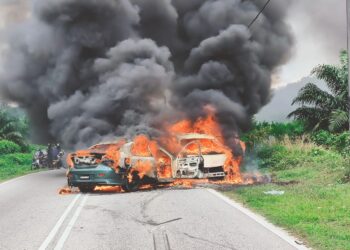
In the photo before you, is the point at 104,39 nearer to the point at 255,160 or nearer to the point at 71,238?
the point at 255,160

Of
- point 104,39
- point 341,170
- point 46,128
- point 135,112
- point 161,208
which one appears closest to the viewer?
point 161,208

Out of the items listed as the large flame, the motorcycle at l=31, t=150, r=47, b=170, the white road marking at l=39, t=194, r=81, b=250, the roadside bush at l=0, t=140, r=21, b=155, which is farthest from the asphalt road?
the roadside bush at l=0, t=140, r=21, b=155

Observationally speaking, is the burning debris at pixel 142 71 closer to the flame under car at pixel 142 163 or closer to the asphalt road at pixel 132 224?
the flame under car at pixel 142 163

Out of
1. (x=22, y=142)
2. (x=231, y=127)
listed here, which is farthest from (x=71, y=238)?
(x=22, y=142)

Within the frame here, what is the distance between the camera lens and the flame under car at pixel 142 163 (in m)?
15.2

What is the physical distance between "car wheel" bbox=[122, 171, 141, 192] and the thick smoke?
220 inches

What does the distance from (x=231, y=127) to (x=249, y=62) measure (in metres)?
4.36

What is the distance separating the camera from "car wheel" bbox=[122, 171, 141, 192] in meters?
15.7

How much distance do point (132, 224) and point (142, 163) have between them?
6.71 m

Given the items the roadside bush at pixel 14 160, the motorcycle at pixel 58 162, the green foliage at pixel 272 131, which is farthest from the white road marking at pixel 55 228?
the roadside bush at pixel 14 160

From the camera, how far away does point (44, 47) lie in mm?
28094

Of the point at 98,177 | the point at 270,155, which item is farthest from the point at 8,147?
the point at 98,177

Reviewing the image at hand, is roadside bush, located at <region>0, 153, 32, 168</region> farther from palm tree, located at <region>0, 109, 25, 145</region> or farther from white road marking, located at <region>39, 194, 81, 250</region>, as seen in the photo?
white road marking, located at <region>39, 194, 81, 250</region>

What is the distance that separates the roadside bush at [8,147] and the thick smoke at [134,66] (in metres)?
11.6
